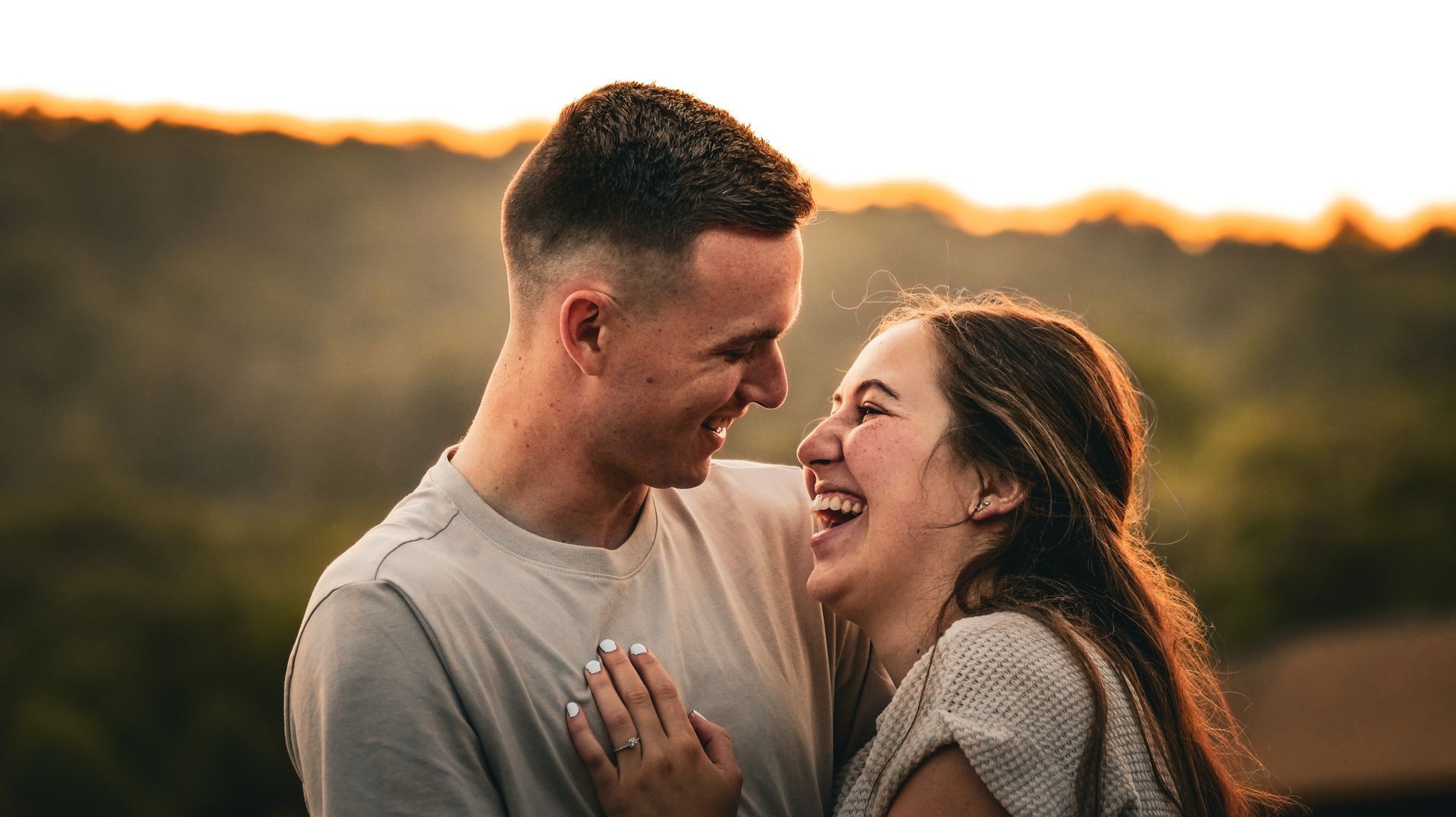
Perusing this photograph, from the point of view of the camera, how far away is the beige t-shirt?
1.74 m

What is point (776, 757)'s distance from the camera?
213 centimetres

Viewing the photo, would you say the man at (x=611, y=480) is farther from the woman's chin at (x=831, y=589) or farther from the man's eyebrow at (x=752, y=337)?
the woman's chin at (x=831, y=589)

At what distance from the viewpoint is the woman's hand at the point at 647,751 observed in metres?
1.87

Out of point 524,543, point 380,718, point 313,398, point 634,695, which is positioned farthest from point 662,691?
point 313,398

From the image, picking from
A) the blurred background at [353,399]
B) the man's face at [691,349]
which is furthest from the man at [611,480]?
the blurred background at [353,399]

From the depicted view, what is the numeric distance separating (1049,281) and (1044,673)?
56.4ft

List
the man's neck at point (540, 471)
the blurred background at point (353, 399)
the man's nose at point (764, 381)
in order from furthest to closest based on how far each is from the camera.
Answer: the blurred background at point (353, 399)
the man's nose at point (764, 381)
the man's neck at point (540, 471)

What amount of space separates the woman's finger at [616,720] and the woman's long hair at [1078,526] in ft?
1.93

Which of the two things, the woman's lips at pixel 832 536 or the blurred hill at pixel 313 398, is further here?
the blurred hill at pixel 313 398

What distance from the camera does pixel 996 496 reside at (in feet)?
6.98

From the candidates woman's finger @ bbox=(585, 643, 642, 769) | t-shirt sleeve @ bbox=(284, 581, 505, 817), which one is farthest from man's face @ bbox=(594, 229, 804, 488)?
t-shirt sleeve @ bbox=(284, 581, 505, 817)

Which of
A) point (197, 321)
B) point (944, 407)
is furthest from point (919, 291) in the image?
point (197, 321)

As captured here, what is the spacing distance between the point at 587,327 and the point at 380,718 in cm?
74

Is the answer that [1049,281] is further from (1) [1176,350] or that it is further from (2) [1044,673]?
(2) [1044,673]
